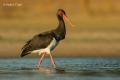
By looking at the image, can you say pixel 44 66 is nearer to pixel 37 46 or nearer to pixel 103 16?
pixel 37 46

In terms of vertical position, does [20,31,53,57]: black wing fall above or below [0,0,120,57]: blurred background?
below

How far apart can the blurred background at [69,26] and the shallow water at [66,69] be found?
1802mm

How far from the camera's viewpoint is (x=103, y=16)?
31.2 m

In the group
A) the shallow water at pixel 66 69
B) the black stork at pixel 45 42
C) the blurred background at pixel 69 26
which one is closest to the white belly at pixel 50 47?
the black stork at pixel 45 42

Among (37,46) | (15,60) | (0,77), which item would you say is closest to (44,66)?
(37,46)

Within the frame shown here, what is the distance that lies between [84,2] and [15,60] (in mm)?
8269

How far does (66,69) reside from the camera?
69.2 feet

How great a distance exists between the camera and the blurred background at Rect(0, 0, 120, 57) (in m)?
27.6

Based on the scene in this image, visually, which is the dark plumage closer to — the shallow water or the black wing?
the black wing

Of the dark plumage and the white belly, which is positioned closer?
the white belly

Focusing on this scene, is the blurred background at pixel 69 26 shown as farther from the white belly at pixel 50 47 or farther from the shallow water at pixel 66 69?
the white belly at pixel 50 47

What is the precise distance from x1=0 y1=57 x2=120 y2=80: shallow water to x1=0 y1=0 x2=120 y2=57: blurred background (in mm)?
1802

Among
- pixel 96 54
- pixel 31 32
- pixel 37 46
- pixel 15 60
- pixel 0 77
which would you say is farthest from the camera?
pixel 31 32

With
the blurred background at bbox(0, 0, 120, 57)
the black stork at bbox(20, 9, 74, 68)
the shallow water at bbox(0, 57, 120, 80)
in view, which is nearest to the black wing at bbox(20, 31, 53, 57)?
the black stork at bbox(20, 9, 74, 68)
